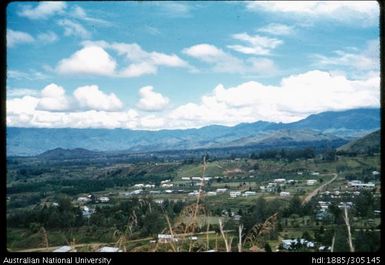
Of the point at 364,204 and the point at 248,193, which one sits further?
the point at 248,193

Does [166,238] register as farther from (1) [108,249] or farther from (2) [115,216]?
(2) [115,216]

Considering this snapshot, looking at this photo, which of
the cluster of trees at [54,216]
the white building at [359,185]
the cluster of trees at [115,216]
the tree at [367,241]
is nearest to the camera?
the tree at [367,241]

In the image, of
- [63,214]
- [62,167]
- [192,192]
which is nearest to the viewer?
[192,192]

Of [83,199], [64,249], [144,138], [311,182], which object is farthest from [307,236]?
[144,138]

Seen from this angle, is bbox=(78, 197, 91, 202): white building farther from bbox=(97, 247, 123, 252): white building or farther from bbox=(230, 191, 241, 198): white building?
bbox=(230, 191, 241, 198): white building

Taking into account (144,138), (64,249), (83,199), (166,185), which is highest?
(144,138)

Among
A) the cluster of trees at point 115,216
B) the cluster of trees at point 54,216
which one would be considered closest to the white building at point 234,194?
the cluster of trees at point 115,216

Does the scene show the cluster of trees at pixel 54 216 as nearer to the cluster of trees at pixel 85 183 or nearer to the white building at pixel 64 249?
the cluster of trees at pixel 85 183

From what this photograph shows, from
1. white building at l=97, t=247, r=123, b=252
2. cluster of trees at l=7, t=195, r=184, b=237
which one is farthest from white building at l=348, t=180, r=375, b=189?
white building at l=97, t=247, r=123, b=252
